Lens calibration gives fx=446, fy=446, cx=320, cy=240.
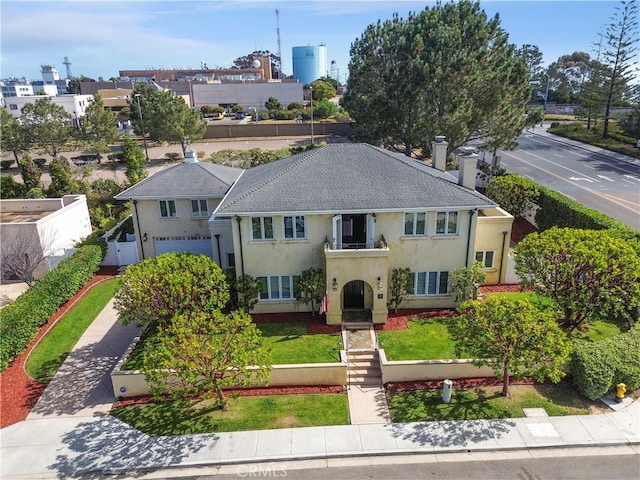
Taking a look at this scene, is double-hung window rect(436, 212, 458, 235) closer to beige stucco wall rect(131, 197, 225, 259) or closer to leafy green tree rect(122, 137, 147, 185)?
beige stucco wall rect(131, 197, 225, 259)

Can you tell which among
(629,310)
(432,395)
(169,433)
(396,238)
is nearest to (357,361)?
(432,395)

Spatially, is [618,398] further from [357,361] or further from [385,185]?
[385,185]

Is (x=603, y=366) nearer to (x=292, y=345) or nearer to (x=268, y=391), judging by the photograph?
(x=292, y=345)

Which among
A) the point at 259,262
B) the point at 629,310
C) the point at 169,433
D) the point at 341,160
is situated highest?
the point at 341,160

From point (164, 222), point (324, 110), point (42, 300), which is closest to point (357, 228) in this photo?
→ point (164, 222)

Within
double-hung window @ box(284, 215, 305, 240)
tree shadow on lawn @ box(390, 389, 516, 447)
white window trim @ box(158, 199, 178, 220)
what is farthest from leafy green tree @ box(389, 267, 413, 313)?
white window trim @ box(158, 199, 178, 220)
